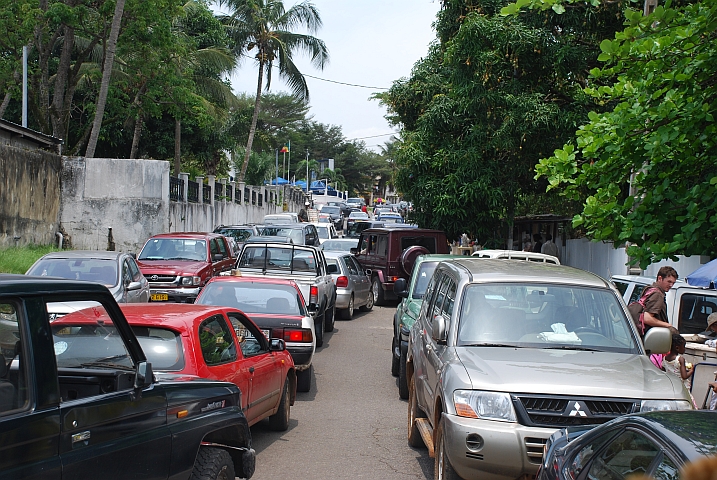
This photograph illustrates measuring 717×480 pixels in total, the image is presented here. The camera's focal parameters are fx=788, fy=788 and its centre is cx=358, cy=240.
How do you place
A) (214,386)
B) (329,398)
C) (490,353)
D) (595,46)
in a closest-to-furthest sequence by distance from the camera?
(214,386) → (490,353) → (329,398) → (595,46)

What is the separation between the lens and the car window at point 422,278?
490 inches

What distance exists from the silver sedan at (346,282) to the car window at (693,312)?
9.25 meters

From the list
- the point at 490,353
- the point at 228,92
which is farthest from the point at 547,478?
the point at 228,92

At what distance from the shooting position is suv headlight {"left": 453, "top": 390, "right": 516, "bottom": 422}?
5523 millimetres

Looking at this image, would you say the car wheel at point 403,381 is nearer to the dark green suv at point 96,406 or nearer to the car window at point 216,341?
the car window at point 216,341

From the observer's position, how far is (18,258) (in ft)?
63.1

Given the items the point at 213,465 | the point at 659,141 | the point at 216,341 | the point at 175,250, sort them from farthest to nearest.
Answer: the point at 175,250 → the point at 659,141 → the point at 216,341 → the point at 213,465

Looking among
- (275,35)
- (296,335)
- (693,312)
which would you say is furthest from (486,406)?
(275,35)

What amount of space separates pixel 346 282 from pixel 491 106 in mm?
7177

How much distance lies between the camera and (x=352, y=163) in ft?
392

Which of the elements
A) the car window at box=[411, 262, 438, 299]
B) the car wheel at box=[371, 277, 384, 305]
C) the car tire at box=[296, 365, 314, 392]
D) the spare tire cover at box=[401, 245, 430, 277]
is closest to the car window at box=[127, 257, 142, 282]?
the car tire at box=[296, 365, 314, 392]

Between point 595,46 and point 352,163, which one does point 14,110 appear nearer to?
point 595,46

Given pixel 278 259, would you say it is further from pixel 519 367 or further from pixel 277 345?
pixel 519 367

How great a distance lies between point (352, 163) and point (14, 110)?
275 ft
